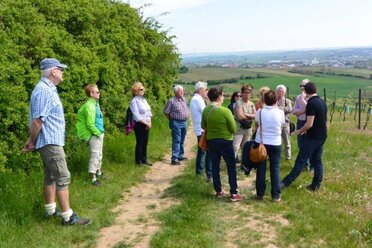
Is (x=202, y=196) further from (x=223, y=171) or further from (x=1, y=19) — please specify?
(x=1, y=19)

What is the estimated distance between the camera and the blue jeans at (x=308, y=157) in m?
7.50

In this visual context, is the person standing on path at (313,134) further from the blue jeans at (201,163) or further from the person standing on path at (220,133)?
the blue jeans at (201,163)

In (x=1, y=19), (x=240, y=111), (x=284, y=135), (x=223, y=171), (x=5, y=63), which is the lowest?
(x=223, y=171)

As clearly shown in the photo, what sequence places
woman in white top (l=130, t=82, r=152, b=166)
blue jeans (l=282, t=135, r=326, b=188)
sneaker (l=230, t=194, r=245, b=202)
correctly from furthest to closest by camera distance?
woman in white top (l=130, t=82, r=152, b=166)
blue jeans (l=282, t=135, r=326, b=188)
sneaker (l=230, t=194, r=245, b=202)

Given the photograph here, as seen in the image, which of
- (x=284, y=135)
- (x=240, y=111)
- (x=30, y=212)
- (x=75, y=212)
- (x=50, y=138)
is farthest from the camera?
(x=284, y=135)

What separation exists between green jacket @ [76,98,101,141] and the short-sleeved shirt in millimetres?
→ 3922

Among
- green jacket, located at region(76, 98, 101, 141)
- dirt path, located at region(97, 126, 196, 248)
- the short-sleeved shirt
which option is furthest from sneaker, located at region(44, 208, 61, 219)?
the short-sleeved shirt

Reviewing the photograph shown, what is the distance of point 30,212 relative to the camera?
19.4 ft

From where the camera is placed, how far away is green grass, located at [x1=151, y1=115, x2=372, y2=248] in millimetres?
5438

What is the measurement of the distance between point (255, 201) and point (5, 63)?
4.78m

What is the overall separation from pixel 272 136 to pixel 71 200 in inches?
139

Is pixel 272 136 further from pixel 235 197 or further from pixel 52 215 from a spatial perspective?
pixel 52 215

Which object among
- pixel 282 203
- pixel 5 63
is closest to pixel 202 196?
pixel 282 203

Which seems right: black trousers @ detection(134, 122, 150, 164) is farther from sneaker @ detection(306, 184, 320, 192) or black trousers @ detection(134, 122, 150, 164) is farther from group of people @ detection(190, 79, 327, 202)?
sneaker @ detection(306, 184, 320, 192)
